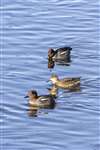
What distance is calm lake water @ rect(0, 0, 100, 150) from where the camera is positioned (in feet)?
66.2

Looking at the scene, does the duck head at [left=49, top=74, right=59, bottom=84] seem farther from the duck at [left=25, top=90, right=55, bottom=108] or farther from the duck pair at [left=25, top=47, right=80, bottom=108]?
the duck at [left=25, top=90, right=55, bottom=108]

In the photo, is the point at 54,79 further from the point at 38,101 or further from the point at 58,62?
the point at 58,62

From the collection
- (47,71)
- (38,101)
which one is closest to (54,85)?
(47,71)

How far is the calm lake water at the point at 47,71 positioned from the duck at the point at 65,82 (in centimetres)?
20

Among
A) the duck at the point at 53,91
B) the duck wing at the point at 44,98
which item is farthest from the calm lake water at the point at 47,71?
the duck wing at the point at 44,98

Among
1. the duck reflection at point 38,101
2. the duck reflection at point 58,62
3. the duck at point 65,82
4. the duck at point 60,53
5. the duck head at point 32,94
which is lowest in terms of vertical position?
the duck reflection at point 38,101

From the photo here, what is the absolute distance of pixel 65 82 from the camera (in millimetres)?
23953

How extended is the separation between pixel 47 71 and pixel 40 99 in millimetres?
2711

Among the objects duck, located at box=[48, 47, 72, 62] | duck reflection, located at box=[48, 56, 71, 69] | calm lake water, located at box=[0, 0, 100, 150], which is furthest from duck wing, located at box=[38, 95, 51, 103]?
duck, located at box=[48, 47, 72, 62]

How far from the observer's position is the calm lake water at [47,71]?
66.2 ft

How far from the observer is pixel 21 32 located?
28109 millimetres

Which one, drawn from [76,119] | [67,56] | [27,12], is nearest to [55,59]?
[67,56]

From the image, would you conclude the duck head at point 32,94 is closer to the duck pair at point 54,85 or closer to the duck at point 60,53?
the duck pair at point 54,85

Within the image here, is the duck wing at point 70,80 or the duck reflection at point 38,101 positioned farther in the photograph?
the duck wing at point 70,80
